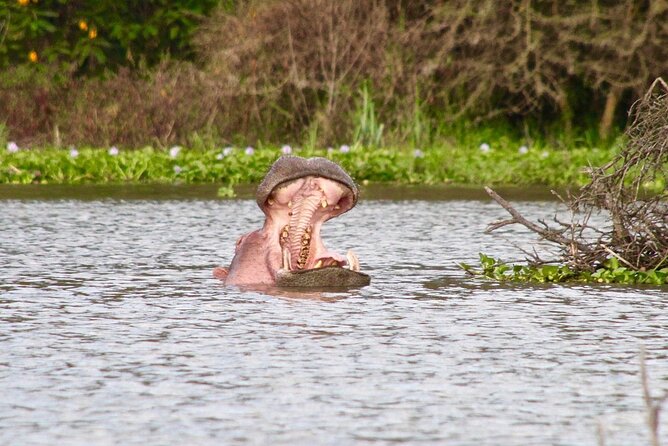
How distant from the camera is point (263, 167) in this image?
15.8 meters

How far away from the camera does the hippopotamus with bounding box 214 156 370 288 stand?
306 inches

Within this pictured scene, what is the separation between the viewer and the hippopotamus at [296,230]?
7.77 meters

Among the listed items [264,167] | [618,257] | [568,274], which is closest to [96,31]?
[264,167]

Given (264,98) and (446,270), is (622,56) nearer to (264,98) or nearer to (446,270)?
(264,98)

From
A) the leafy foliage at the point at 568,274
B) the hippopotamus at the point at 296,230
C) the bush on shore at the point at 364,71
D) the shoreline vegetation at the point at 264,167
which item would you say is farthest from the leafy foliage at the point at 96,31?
the hippopotamus at the point at 296,230

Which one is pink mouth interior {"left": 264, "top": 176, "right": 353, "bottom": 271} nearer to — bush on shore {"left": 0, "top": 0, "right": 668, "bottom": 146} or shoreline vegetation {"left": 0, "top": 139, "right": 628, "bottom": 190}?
shoreline vegetation {"left": 0, "top": 139, "right": 628, "bottom": 190}

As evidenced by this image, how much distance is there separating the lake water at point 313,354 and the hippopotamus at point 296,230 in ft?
0.57

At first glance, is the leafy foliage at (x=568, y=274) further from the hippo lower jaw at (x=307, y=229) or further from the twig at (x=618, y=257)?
the hippo lower jaw at (x=307, y=229)

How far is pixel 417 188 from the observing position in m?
15.1

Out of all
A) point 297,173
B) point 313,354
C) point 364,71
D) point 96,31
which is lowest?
point 313,354

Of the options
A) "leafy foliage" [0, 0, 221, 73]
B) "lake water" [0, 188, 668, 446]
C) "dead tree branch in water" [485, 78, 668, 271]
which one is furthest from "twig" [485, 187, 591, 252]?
"leafy foliage" [0, 0, 221, 73]

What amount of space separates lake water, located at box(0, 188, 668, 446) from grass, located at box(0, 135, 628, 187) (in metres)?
5.80

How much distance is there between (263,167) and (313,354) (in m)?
10.1

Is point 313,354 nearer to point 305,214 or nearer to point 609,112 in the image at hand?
point 305,214
